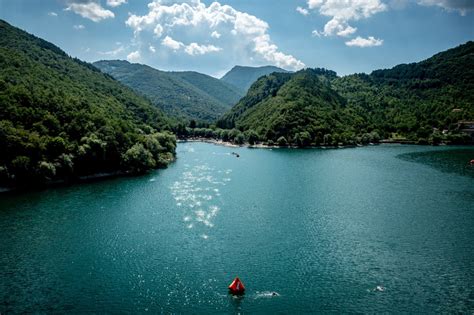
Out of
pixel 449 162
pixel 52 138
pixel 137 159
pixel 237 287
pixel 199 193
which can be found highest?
pixel 52 138

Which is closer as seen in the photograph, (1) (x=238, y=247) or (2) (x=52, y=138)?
(1) (x=238, y=247)

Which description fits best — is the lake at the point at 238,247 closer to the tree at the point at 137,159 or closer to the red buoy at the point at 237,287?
the red buoy at the point at 237,287

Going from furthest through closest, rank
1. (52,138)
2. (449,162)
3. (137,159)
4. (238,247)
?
1. (449,162)
2. (137,159)
3. (52,138)
4. (238,247)

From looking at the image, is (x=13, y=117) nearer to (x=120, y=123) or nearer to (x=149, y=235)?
(x=120, y=123)

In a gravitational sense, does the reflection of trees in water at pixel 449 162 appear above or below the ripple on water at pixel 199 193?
above

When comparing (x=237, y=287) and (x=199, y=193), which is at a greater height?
(x=199, y=193)

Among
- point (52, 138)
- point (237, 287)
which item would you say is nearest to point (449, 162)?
point (237, 287)

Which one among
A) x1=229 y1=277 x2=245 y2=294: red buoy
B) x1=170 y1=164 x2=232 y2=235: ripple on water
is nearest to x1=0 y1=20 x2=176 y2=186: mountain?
x1=170 y1=164 x2=232 y2=235: ripple on water

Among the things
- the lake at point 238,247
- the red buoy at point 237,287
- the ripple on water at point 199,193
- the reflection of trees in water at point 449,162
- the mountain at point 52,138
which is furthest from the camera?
the reflection of trees in water at point 449,162

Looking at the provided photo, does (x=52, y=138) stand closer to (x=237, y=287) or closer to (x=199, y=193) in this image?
(x=199, y=193)

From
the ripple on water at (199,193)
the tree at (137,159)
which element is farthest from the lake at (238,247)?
the tree at (137,159)
